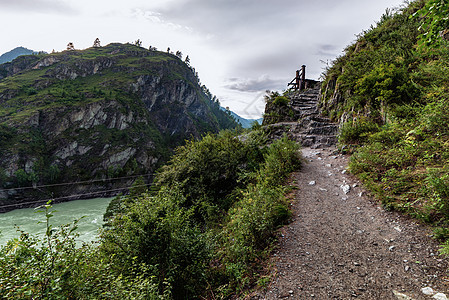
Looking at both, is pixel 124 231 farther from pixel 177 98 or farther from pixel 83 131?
pixel 177 98

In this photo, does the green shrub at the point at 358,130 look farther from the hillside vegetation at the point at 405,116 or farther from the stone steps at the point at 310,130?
the stone steps at the point at 310,130

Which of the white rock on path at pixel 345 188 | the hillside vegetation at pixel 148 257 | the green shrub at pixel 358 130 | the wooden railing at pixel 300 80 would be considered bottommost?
the hillside vegetation at pixel 148 257

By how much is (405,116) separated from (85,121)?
396ft

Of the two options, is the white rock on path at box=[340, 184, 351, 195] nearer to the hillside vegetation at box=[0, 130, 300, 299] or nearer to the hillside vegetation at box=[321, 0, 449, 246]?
the hillside vegetation at box=[321, 0, 449, 246]

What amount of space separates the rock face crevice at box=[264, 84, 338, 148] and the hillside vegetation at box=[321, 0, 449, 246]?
1.20 m

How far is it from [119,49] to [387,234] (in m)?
219

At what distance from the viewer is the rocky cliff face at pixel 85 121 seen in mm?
75562

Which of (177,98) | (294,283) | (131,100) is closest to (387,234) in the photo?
(294,283)

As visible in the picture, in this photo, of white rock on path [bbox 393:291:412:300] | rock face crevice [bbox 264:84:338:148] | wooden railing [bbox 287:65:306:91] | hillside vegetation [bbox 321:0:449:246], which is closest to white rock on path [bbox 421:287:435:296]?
white rock on path [bbox 393:291:412:300]

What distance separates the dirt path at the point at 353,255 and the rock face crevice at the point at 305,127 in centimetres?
623

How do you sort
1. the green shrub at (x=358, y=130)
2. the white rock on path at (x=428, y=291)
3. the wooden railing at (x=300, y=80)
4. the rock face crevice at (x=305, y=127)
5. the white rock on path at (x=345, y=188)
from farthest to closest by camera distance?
the wooden railing at (x=300, y=80), the rock face crevice at (x=305, y=127), the green shrub at (x=358, y=130), the white rock on path at (x=345, y=188), the white rock on path at (x=428, y=291)

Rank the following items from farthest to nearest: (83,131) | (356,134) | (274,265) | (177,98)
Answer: (177,98) < (83,131) < (356,134) < (274,265)

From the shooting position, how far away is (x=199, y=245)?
5.29m

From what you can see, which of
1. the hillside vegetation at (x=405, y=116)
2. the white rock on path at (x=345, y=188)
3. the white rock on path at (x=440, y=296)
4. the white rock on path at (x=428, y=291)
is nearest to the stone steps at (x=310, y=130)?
the hillside vegetation at (x=405, y=116)
